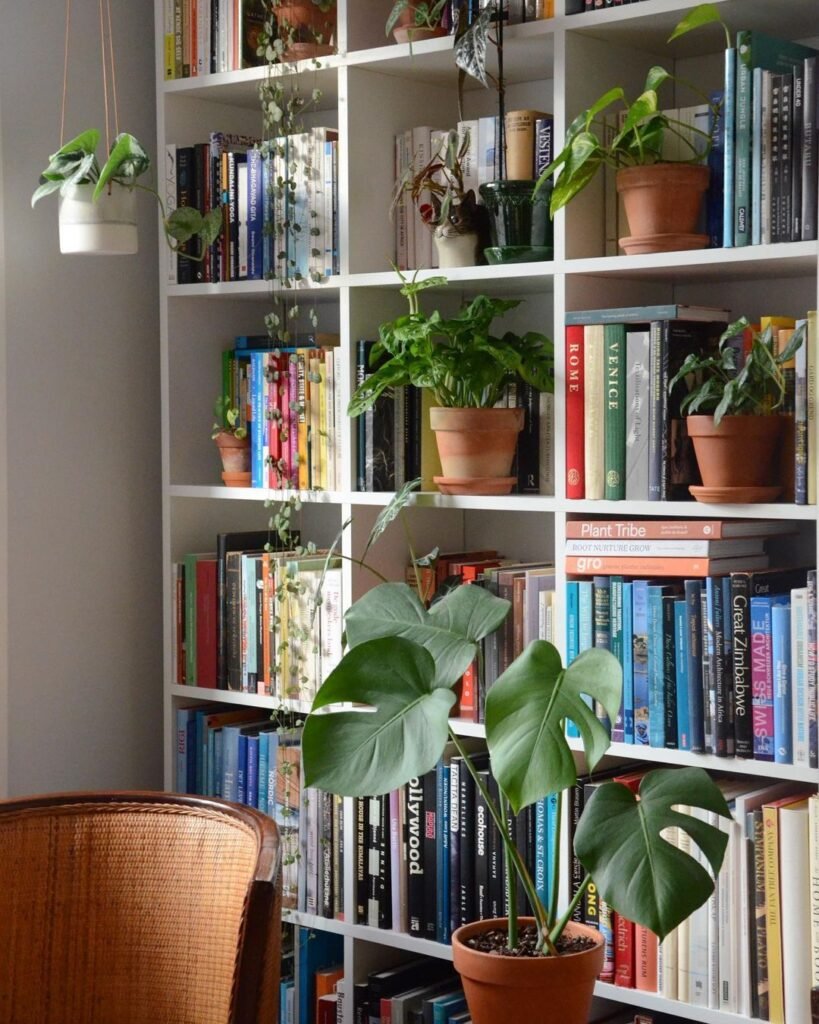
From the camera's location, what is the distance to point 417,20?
2.45 metres

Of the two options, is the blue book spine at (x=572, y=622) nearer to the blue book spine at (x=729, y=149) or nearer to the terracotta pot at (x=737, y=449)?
the terracotta pot at (x=737, y=449)

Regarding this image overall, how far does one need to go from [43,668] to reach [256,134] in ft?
3.81

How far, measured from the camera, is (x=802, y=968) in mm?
2098

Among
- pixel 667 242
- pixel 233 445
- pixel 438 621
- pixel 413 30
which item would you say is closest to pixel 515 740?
pixel 438 621

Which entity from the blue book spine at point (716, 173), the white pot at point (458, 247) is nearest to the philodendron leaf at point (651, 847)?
the blue book spine at point (716, 173)

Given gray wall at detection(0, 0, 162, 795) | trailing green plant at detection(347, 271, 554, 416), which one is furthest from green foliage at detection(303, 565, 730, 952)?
gray wall at detection(0, 0, 162, 795)

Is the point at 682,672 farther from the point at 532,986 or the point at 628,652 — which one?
the point at 532,986

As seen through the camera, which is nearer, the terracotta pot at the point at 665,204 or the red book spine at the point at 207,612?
the terracotta pot at the point at 665,204

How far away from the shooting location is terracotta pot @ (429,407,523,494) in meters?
2.38

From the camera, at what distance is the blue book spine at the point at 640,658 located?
7.36 feet

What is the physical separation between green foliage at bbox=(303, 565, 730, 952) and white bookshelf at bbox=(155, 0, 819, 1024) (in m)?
0.23

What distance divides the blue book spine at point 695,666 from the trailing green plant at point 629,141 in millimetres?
620

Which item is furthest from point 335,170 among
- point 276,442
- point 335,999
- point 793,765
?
point 335,999

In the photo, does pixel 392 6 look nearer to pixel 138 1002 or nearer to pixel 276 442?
pixel 276 442
